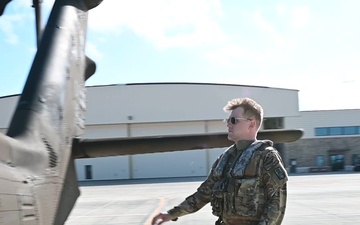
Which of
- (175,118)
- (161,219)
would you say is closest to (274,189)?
(161,219)

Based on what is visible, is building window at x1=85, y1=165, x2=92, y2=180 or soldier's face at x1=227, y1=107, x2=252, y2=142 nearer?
soldier's face at x1=227, y1=107, x2=252, y2=142

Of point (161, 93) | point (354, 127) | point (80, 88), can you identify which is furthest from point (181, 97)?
point (80, 88)

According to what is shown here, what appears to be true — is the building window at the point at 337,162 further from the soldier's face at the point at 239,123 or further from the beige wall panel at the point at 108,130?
the soldier's face at the point at 239,123

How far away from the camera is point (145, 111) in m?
40.6

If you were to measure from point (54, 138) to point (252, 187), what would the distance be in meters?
1.86

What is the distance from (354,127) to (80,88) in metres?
45.7

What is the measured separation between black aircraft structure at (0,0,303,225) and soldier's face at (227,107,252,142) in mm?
1222

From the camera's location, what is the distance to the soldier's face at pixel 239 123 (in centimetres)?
299

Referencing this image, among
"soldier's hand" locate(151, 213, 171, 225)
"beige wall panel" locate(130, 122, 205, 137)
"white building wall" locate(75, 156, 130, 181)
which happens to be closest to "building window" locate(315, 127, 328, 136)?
"beige wall panel" locate(130, 122, 205, 137)

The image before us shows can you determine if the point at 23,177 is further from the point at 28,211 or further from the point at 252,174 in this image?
the point at 252,174

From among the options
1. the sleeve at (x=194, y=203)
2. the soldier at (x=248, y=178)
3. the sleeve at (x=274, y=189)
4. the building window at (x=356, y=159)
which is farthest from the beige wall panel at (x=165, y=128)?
the sleeve at (x=274, y=189)

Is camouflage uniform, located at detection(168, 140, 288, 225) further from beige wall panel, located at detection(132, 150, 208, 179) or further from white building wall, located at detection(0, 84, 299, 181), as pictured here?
beige wall panel, located at detection(132, 150, 208, 179)

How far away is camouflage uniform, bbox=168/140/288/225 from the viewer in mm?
2828

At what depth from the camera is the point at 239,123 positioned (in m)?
3.01
